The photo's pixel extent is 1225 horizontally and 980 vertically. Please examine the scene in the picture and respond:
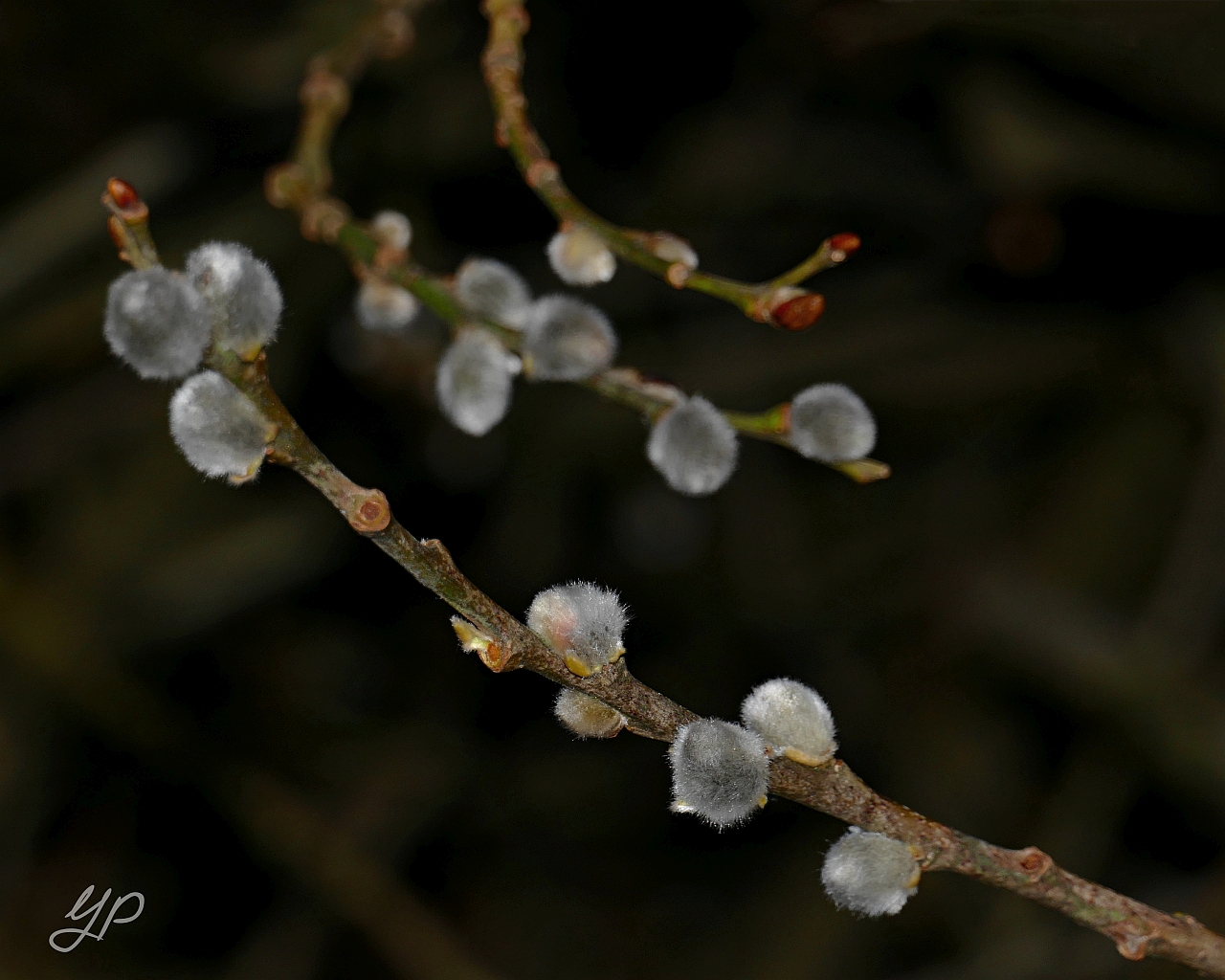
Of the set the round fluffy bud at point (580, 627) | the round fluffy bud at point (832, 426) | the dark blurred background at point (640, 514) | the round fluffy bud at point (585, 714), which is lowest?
the dark blurred background at point (640, 514)

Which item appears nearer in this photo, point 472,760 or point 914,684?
point 472,760

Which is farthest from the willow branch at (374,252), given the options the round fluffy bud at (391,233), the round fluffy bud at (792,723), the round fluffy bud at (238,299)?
the round fluffy bud at (238,299)

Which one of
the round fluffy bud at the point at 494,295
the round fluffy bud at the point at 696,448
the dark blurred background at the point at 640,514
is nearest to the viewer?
the round fluffy bud at the point at 696,448

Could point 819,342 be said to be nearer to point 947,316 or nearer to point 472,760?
point 947,316

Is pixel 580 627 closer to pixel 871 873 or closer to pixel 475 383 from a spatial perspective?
pixel 871 873

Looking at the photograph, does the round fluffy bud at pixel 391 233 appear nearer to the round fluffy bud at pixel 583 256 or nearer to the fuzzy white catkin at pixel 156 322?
the round fluffy bud at pixel 583 256

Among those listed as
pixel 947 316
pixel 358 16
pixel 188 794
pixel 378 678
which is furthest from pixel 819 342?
pixel 188 794

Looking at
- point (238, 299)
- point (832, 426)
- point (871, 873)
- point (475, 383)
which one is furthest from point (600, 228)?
point (871, 873)
